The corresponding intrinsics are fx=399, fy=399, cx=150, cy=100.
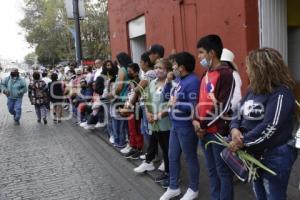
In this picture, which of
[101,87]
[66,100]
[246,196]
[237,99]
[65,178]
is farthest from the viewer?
[66,100]

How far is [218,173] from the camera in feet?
13.9

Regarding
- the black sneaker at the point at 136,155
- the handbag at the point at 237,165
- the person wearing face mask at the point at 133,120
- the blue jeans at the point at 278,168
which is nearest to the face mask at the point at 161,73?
the person wearing face mask at the point at 133,120

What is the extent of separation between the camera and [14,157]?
8391mm

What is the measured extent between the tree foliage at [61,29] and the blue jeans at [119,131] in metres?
18.9

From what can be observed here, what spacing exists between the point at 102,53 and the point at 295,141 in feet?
109

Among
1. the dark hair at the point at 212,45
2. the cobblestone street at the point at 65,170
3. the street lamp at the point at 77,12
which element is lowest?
the cobblestone street at the point at 65,170

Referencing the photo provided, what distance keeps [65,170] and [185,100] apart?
10.7ft

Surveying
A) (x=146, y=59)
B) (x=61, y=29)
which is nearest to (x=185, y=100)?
(x=146, y=59)

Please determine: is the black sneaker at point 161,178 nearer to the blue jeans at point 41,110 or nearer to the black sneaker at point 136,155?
the black sneaker at point 136,155

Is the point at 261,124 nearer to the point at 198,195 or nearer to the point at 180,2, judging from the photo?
the point at 198,195

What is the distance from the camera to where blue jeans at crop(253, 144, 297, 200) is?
3.20 metres

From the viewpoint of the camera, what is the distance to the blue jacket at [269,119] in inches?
124

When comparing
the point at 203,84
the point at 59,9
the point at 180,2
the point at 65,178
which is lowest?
the point at 65,178

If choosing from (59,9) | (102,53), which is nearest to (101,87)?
(102,53)
